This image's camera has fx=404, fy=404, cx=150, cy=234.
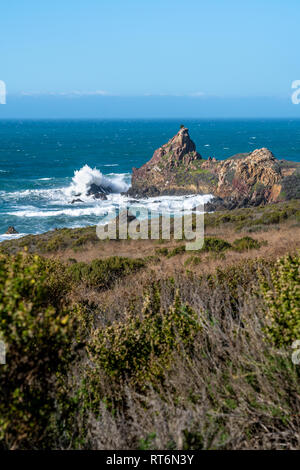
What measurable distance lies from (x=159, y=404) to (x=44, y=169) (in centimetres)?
8341

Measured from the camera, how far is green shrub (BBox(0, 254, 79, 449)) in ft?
13.1

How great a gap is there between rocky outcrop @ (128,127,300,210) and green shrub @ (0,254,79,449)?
45607mm

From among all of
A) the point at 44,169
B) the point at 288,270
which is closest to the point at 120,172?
the point at 44,169

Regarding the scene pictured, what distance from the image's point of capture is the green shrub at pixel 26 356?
13.1 ft

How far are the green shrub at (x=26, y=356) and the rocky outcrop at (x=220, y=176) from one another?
45.6 m

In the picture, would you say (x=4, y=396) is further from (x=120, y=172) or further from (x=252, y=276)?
(x=120, y=172)

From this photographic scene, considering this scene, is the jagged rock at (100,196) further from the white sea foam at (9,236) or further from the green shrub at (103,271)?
the green shrub at (103,271)

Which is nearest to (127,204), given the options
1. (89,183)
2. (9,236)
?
(89,183)

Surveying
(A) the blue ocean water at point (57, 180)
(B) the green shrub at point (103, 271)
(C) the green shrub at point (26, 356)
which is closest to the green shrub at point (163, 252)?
(B) the green shrub at point (103, 271)

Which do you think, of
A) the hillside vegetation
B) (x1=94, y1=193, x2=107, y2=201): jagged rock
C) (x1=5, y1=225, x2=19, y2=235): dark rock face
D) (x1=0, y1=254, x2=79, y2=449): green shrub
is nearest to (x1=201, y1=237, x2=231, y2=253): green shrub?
the hillside vegetation

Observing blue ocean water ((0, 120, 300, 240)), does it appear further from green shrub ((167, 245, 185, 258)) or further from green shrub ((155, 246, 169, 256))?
green shrub ((167, 245, 185, 258))

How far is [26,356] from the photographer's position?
4.17m
